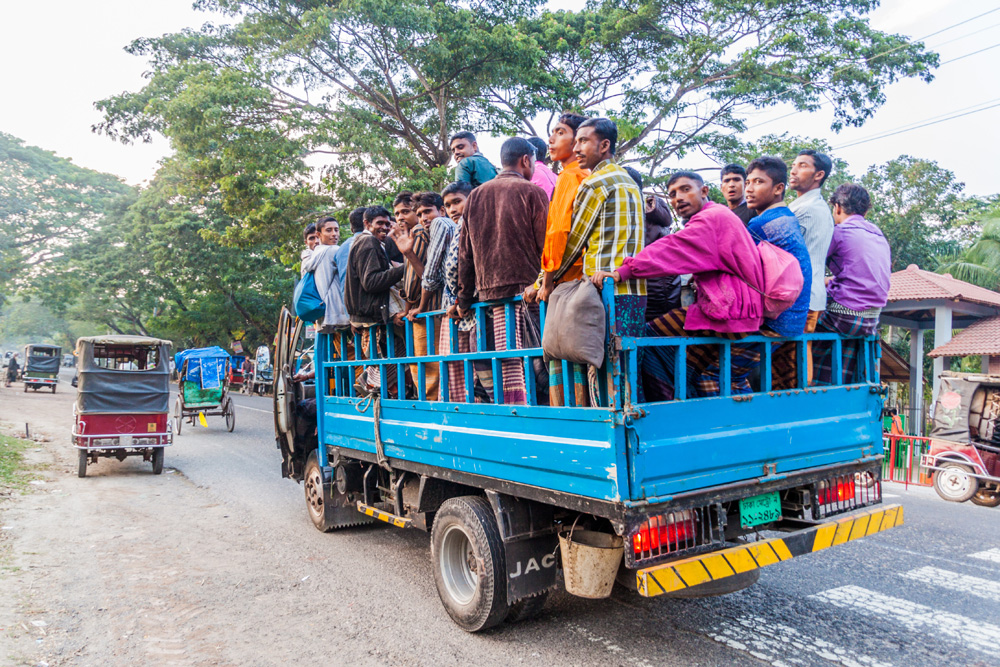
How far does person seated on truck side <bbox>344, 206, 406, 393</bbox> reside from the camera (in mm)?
5148

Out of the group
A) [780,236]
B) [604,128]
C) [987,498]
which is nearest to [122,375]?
[604,128]

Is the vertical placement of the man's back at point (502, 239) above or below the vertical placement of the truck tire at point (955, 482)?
above

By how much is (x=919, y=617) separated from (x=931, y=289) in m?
12.3

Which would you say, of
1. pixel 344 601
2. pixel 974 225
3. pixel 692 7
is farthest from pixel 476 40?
pixel 974 225

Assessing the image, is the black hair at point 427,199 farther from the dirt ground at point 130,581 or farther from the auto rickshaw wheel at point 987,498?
the auto rickshaw wheel at point 987,498

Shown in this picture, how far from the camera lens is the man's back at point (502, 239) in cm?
386

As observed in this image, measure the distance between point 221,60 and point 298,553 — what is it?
14.7m

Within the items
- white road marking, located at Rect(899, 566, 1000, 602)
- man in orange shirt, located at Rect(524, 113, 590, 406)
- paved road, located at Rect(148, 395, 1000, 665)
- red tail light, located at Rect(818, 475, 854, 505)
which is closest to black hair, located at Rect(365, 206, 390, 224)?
man in orange shirt, located at Rect(524, 113, 590, 406)

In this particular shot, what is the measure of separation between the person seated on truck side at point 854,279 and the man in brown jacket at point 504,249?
1.76 m

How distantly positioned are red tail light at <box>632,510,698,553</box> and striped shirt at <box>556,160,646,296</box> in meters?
1.07

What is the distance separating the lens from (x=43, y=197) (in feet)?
110

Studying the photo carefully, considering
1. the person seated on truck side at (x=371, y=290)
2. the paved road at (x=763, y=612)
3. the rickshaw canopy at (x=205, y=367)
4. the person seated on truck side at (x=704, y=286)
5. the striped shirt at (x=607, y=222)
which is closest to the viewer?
the person seated on truck side at (x=704, y=286)

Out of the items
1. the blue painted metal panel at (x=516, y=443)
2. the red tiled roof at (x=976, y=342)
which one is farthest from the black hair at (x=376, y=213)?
the red tiled roof at (x=976, y=342)

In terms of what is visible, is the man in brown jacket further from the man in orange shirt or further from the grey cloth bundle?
the grey cloth bundle
